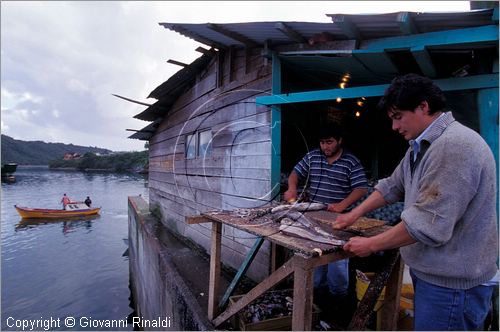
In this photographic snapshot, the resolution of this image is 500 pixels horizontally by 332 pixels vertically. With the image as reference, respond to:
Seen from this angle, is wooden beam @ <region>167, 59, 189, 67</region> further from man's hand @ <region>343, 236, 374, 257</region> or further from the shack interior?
man's hand @ <region>343, 236, 374, 257</region>

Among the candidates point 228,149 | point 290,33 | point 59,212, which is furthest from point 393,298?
point 59,212

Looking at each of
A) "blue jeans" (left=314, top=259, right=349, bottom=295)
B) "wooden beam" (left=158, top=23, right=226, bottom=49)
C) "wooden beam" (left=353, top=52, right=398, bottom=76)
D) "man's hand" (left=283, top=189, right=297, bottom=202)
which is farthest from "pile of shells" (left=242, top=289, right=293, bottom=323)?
"wooden beam" (left=158, top=23, right=226, bottom=49)

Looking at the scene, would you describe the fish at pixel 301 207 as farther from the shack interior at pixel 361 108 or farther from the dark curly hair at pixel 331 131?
the shack interior at pixel 361 108

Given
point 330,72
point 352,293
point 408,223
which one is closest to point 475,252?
point 408,223

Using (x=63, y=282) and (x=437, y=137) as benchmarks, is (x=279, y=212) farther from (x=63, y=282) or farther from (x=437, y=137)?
(x=63, y=282)

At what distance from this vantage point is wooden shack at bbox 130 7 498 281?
2.96 metres

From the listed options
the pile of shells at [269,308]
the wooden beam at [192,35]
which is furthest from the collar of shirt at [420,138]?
the wooden beam at [192,35]

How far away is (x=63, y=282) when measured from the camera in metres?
18.7

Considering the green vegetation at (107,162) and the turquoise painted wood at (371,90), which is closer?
the turquoise painted wood at (371,90)

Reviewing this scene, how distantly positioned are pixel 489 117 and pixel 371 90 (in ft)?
4.20

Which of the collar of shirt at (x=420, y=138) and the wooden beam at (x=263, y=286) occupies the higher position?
the collar of shirt at (x=420, y=138)

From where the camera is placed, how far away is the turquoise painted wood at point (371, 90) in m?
2.89

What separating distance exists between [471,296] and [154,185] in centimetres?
1268

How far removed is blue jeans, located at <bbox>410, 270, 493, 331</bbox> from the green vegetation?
241ft
